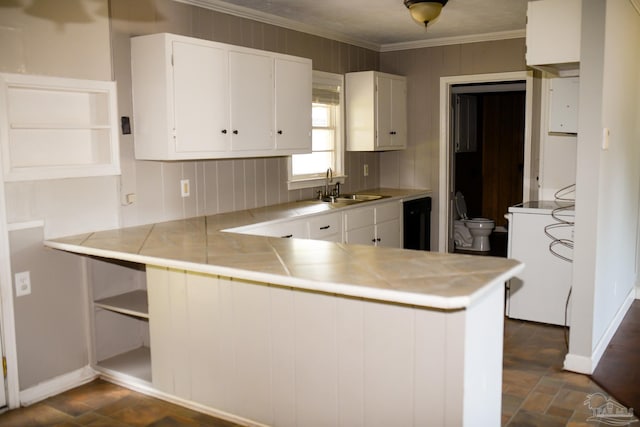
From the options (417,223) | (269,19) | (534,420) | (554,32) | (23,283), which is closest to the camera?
(534,420)

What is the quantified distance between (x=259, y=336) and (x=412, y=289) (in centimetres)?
104

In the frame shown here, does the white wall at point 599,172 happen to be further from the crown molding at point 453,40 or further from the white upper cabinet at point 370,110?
the white upper cabinet at point 370,110

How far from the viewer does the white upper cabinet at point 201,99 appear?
370 cm

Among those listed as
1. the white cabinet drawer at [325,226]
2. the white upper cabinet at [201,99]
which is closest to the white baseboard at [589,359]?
the white cabinet drawer at [325,226]

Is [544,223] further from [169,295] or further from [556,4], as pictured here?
[169,295]

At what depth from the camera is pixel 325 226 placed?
4.73 m

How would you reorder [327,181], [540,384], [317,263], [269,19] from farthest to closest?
[327,181]
[269,19]
[540,384]
[317,263]

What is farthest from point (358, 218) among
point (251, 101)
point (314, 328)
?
point (314, 328)

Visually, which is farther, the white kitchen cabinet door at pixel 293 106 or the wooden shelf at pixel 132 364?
the white kitchen cabinet door at pixel 293 106

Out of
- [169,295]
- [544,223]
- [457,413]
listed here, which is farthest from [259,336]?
[544,223]

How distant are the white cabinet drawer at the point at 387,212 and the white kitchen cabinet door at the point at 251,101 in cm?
140

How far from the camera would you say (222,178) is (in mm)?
4539

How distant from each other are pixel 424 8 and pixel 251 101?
1415 millimetres

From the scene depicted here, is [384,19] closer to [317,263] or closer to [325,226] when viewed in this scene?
[325,226]
